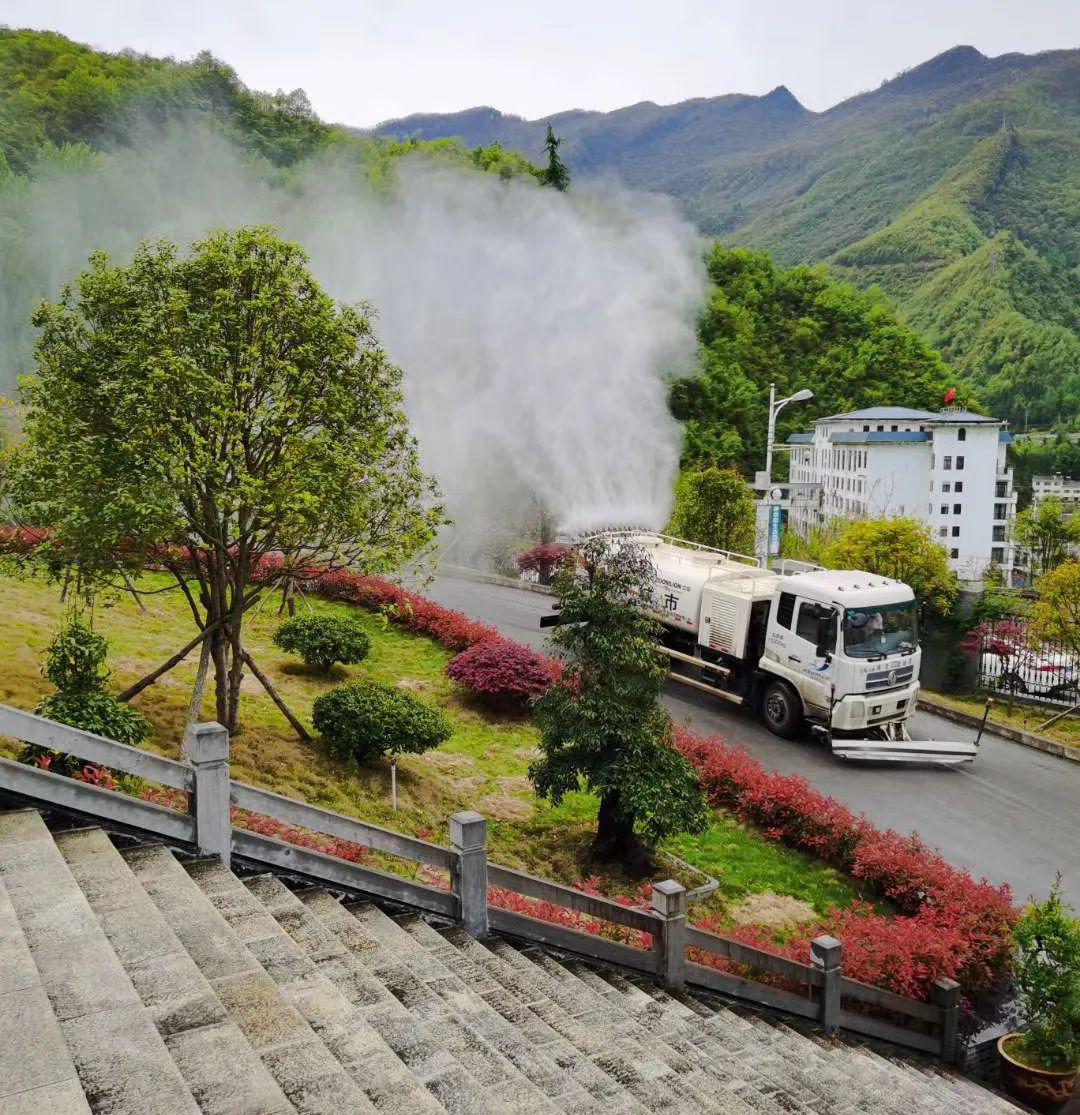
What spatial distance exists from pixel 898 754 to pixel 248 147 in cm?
7072

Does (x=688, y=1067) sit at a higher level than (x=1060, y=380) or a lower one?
lower

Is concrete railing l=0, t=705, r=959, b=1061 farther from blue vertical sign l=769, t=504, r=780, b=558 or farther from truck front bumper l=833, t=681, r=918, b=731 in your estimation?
blue vertical sign l=769, t=504, r=780, b=558

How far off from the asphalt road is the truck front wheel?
209 mm

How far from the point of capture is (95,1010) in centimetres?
459

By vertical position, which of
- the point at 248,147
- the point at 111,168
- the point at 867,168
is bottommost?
the point at 111,168

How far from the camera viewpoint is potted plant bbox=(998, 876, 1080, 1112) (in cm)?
870

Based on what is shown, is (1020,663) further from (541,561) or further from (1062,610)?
(541,561)

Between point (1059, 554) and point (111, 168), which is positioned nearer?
point (1059, 554)

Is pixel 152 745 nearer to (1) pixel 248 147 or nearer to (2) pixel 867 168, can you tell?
(1) pixel 248 147

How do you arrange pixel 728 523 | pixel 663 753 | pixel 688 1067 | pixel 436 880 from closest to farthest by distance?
pixel 688 1067 < pixel 436 880 < pixel 663 753 < pixel 728 523

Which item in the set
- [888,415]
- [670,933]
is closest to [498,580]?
[670,933]

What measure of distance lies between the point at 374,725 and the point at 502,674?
407 centimetres

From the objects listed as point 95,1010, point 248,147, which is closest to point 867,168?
point 248,147

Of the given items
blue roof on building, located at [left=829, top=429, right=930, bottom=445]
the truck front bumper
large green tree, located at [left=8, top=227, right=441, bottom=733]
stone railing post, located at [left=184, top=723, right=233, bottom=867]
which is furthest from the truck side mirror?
blue roof on building, located at [left=829, top=429, right=930, bottom=445]
